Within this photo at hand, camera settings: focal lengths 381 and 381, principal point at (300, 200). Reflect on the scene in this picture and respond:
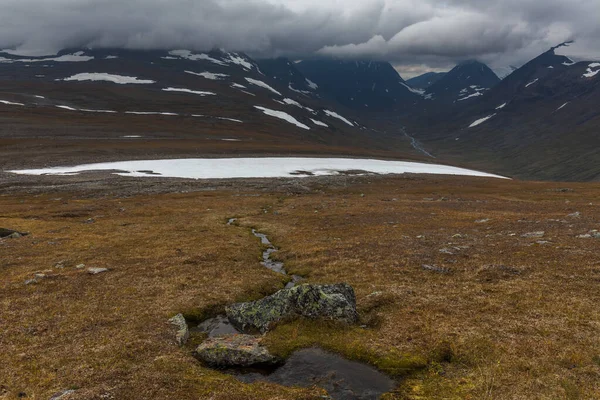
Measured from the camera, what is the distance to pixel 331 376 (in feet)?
49.6

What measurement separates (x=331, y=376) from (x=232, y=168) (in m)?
108

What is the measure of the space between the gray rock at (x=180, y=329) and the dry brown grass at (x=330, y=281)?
497mm

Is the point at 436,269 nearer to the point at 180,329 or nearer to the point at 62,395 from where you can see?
the point at 180,329

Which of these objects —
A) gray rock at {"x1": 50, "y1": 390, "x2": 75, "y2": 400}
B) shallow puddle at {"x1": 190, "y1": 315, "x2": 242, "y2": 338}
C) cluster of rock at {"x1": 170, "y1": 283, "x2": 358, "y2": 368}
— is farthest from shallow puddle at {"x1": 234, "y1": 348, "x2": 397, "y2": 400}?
gray rock at {"x1": 50, "y1": 390, "x2": 75, "y2": 400}

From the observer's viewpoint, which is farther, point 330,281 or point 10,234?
point 10,234

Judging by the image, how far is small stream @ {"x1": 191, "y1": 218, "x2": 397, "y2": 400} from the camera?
14.3 m

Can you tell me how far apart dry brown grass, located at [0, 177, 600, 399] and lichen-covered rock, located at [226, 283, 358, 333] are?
841 mm

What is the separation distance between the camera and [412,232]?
40.8 m

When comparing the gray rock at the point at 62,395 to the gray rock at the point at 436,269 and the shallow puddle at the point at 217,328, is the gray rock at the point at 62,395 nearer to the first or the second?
the shallow puddle at the point at 217,328

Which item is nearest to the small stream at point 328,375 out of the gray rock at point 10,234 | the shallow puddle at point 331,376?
the shallow puddle at point 331,376

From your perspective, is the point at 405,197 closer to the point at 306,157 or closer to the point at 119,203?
the point at 119,203


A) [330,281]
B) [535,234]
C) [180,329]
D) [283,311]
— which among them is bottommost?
[180,329]

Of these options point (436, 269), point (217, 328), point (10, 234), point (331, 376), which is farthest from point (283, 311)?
point (10, 234)

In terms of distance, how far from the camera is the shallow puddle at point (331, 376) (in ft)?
46.8
